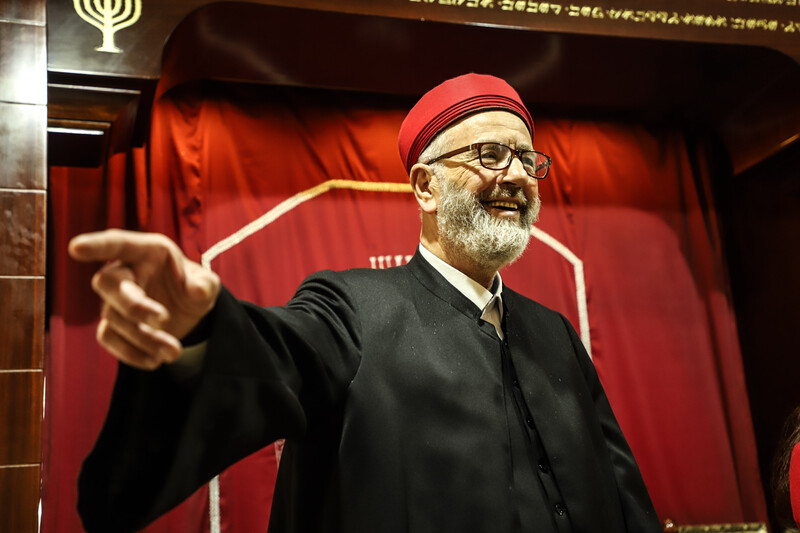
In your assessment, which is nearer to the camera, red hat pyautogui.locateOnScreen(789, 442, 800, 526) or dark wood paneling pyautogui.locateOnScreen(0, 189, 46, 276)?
red hat pyautogui.locateOnScreen(789, 442, 800, 526)

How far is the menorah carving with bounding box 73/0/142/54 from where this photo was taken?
91.2 inches

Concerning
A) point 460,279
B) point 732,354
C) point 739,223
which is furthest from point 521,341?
point 739,223

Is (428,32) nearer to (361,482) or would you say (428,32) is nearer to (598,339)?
(598,339)

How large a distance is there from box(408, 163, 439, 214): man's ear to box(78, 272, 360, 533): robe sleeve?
0.84 meters

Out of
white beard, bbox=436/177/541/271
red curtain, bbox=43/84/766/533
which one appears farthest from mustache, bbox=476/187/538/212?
red curtain, bbox=43/84/766/533

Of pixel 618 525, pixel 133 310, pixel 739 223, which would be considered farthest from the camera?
pixel 739 223

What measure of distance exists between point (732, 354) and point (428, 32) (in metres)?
2.15

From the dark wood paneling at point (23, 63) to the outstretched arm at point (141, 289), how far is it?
5.15ft

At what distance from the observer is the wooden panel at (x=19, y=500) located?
1.94 m

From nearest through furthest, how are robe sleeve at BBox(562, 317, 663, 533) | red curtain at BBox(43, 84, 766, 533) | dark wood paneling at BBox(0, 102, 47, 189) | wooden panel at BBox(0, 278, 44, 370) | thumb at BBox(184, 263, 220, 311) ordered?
thumb at BBox(184, 263, 220, 311) < robe sleeve at BBox(562, 317, 663, 533) < wooden panel at BBox(0, 278, 44, 370) < dark wood paneling at BBox(0, 102, 47, 189) < red curtain at BBox(43, 84, 766, 533)

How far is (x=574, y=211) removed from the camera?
3455 mm

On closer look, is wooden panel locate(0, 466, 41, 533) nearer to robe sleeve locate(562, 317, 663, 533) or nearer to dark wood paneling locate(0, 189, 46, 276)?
dark wood paneling locate(0, 189, 46, 276)

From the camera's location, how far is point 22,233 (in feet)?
6.86

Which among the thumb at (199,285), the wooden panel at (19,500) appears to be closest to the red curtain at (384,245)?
the wooden panel at (19,500)
